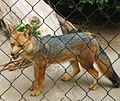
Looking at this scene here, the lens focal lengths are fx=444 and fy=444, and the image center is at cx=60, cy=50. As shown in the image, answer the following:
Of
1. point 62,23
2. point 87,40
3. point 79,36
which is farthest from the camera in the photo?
point 62,23

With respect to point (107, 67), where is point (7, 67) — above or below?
above

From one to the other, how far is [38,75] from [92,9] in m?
2.39

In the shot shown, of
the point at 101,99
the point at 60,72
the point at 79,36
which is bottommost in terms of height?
the point at 101,99

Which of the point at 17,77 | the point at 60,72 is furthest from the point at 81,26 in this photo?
the point at 17,77

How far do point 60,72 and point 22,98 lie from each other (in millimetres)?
769

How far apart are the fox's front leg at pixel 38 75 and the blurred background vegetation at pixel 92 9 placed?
1.64 metres

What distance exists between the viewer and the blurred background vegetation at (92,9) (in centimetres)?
618

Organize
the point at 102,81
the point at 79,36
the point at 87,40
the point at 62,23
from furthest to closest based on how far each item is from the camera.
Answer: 1. the point at 62,23
2. the point at 102,81
3. the point at 87,40
4. the point at 79,36

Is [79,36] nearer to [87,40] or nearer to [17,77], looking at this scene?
[87,40]

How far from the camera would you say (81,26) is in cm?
636

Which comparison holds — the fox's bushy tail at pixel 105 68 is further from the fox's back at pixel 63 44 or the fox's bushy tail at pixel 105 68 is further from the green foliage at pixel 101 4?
the green foliage at pixel 101 4

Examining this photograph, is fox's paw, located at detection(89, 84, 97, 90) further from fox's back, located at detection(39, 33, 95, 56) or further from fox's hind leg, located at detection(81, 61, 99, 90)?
fox's back, located at detection(39, 33, 95, 56)

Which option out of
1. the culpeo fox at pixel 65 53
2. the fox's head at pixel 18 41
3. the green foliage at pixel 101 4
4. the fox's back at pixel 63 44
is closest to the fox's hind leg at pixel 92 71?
the culpeo fox at pixel 65 53

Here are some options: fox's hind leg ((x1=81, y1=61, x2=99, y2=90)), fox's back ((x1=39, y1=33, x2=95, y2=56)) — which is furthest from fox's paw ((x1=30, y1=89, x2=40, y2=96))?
fox's hind leg ((x1=81, y1=61, x2=99, y2=90))
